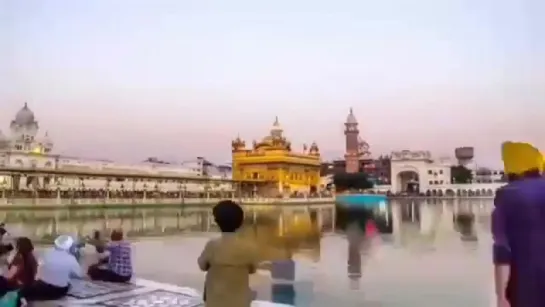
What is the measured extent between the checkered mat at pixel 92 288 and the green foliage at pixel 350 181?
100 centimetres

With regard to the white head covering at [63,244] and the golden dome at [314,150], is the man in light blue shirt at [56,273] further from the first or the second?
the golden dome at [314,150]

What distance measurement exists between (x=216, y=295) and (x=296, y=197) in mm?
1780

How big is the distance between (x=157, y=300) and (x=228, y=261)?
3.35ft

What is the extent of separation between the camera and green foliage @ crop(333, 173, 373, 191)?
2584mm

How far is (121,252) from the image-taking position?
200 centimetres

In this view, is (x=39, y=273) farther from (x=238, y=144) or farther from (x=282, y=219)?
(x=238, y=144)

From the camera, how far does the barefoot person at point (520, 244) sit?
2.34 feet

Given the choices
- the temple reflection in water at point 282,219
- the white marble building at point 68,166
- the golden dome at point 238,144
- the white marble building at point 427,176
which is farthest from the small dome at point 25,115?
the white marble building at point 427,176

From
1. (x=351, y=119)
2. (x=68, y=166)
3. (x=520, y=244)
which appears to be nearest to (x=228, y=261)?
(x=520, y=244)

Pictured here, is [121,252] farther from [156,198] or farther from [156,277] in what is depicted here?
[156,198]

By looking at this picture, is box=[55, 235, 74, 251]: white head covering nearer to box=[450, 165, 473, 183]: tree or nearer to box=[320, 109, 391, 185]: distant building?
box=[320, 109, 391, 185]: distant building

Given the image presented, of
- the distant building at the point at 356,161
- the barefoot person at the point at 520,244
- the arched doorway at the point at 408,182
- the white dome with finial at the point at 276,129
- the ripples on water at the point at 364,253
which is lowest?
the ripples on water at the point at 364,253

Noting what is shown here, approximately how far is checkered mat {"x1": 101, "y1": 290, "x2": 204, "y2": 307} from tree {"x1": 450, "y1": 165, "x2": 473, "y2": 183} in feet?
4.73

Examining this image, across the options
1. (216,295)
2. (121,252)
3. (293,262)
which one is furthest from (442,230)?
(216,295)
